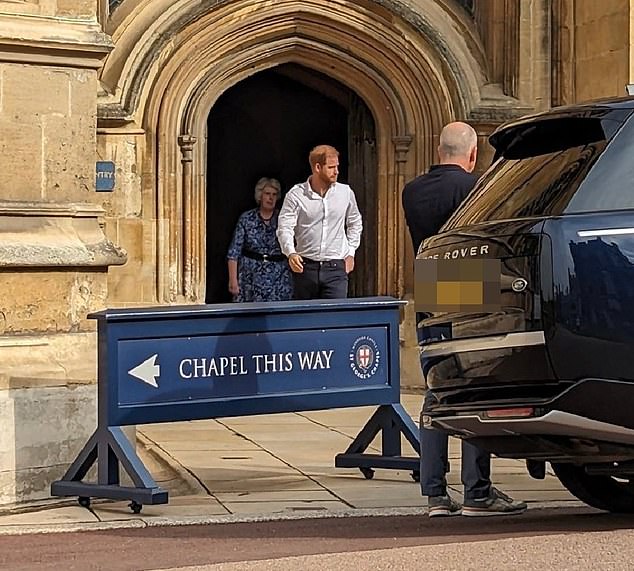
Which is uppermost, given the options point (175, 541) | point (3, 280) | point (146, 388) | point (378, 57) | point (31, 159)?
point (378, 57)

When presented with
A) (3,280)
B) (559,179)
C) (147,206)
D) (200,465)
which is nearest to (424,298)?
(559,179)

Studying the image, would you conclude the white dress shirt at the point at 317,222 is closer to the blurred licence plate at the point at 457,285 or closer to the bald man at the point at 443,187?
the bald man at the point at 443,187

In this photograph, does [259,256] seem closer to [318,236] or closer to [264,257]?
[264,257]

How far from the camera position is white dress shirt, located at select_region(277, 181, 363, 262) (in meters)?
11.8

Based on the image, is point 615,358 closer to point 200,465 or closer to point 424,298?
point 424,298

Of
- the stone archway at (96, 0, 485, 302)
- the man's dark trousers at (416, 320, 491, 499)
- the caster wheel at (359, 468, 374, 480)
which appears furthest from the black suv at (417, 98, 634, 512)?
the stone archway at (96, 0, 485, 302)

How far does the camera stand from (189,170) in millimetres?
14234

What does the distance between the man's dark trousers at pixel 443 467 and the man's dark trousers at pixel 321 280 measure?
4.24m

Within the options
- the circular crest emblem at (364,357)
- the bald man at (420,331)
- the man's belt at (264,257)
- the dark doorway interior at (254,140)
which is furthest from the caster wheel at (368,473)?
the dark doorway interior at (254,140)

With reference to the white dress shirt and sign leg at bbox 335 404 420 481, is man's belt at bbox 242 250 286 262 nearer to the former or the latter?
the white dress shirt

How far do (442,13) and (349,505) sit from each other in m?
7.57

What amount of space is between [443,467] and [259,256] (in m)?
6.47

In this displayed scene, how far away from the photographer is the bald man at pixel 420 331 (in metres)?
7.52

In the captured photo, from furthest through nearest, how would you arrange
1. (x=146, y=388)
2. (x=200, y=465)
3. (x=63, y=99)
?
(x=200, y=465) → (x=63, y=99) → (x=146, y=388)
